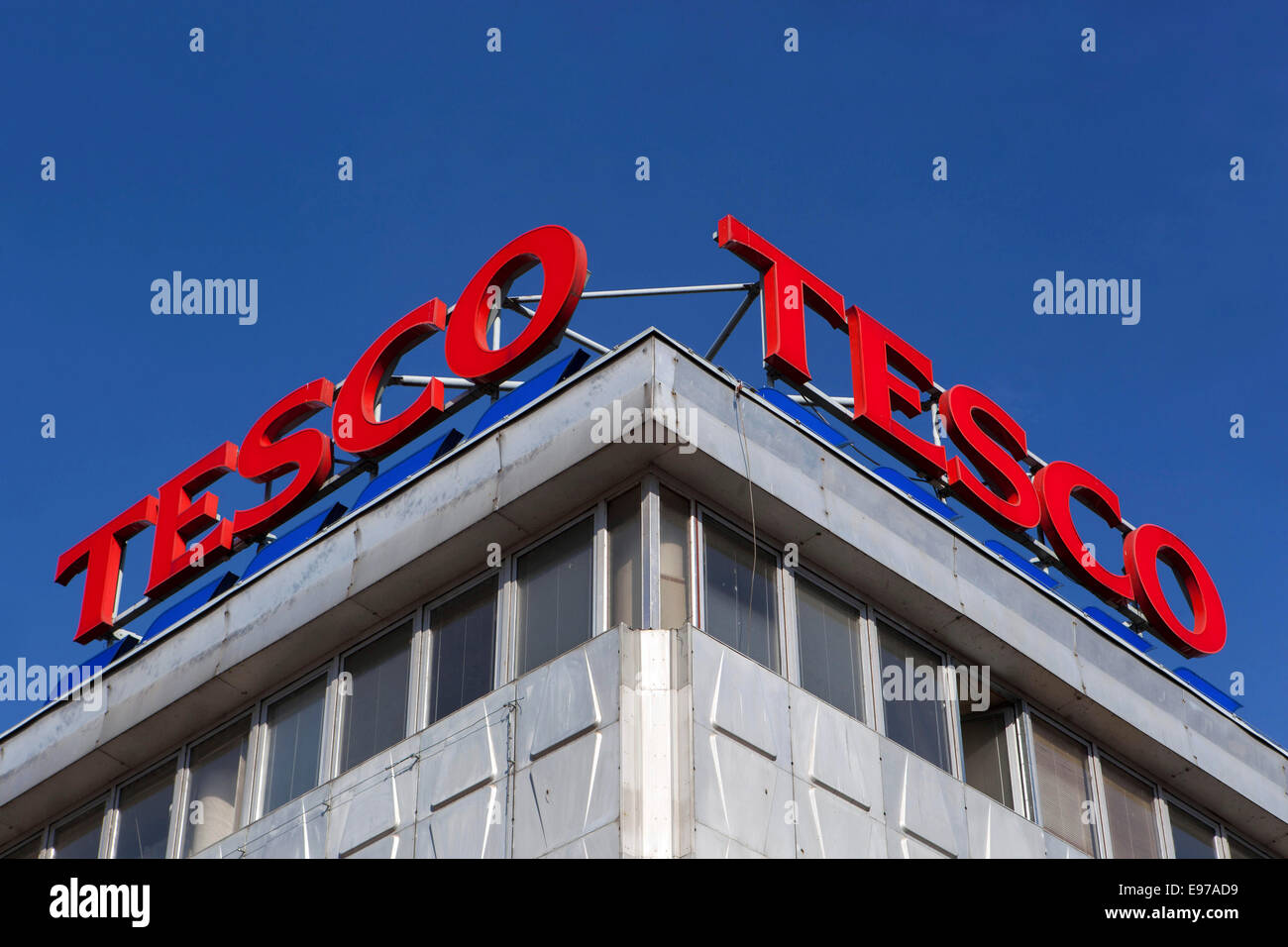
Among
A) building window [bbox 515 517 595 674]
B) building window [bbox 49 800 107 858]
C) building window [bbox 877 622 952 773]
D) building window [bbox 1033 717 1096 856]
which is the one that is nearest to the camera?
building window [bbox 515 517 595 674]

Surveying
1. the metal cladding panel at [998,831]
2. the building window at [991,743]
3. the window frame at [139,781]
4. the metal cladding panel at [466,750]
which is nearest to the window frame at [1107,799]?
the building window at [991,743]

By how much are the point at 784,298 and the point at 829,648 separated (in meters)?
5.61

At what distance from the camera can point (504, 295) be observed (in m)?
27.8

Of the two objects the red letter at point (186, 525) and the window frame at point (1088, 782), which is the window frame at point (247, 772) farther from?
the window frame at point (1088, 782)

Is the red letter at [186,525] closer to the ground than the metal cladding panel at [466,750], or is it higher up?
higher up

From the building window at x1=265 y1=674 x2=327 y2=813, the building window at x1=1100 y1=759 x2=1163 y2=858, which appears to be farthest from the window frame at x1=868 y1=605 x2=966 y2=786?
the building window at x1=265 y1=674 x2=327 y2=813

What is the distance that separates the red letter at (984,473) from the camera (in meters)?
28.8

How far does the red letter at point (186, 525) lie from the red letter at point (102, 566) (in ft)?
2.49

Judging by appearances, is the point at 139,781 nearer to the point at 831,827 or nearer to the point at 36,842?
the point at 36,842


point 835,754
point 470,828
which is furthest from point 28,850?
point 835,754

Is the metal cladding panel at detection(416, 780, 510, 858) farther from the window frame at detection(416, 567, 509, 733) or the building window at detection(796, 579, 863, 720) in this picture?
the building window at detection(796, 579, 863, 720)

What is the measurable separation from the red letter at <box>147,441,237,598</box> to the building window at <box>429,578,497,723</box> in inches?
238

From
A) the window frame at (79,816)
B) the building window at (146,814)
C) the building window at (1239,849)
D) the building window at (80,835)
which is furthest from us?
the building window at (1239,849)

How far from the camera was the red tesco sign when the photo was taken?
27.1m
